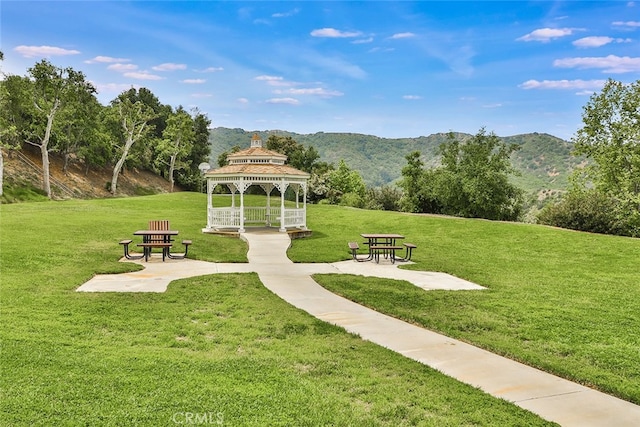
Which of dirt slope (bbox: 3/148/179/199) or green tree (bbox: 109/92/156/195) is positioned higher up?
green tree (bbox: 109/92/156/195)

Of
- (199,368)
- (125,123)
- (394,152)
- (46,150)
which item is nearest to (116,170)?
(125,123)

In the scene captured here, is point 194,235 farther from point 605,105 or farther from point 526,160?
point 526,160

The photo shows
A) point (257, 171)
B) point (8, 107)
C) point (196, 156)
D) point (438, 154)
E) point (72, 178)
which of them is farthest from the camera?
point (196, 156)

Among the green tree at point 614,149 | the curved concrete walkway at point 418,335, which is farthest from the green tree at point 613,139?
the curved concrete walkway at point 418,335

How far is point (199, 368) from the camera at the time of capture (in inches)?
208

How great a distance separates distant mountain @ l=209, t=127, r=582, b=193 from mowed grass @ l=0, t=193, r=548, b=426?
9239 cm

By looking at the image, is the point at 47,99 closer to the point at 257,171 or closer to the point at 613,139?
the point at 257,171

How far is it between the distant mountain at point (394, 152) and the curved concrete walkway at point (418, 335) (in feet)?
285

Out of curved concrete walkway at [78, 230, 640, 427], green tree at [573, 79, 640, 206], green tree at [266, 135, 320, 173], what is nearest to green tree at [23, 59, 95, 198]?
green tree at [266, 135, 320, 173]

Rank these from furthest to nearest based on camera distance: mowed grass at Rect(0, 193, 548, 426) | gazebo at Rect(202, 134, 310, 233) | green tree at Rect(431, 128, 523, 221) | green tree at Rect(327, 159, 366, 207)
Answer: green tree at Rect(327, 159, 366, 207) → green tree at Rect(431, 128, 523, 221) → gazebo at Rect(202, 134, 310, 233) → mowed grass at Rect(0, 193, 548, 426)

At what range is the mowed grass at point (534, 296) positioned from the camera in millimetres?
6258

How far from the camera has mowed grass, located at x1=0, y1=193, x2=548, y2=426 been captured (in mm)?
4242

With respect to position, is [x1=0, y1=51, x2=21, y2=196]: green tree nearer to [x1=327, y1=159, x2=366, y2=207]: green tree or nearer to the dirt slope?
the dirt slope

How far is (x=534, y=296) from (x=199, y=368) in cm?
782
